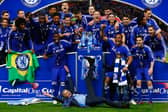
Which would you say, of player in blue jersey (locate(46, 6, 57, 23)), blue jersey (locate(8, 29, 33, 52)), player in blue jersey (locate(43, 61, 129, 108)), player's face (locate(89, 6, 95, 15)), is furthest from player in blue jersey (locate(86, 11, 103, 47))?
blue jersey (locate(8, 29, 33, 52))

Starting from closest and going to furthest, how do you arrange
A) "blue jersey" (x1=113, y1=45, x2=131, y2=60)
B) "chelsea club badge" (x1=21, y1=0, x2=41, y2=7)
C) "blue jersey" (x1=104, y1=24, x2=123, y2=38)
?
1. "blue jersey" (x1=113, y1=45, x2=131, y2=60)
2. "blue jersey" (x1=104, y1=24, x2=123, y2=38)
3. "chelsea club badge" (x1=21, y1=0, x2=41, y2=7)

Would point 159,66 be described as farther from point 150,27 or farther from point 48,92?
point 48,92

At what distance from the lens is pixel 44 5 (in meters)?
13.9

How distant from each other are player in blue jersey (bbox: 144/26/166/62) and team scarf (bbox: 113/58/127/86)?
3.32 ft

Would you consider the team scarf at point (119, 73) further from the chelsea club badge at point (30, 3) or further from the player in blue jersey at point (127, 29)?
the chelsea club badge at point (30, 3)

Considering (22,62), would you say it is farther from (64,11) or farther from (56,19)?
(64,11)

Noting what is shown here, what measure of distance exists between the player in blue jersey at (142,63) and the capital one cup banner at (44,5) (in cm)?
114

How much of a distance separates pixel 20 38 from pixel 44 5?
123 cm

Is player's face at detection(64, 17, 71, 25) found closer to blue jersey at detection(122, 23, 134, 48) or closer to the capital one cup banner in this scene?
the capital one cup banner

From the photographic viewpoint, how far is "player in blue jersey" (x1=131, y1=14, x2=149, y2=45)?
13.1 meters

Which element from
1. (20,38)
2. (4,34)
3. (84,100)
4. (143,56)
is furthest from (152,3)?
(4,34)

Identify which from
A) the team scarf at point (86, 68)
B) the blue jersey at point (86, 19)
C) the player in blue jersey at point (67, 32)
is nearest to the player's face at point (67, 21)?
the player in blue jersey at point (67, 32)

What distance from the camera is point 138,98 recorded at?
1287cm

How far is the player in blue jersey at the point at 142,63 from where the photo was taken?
12.7 m
